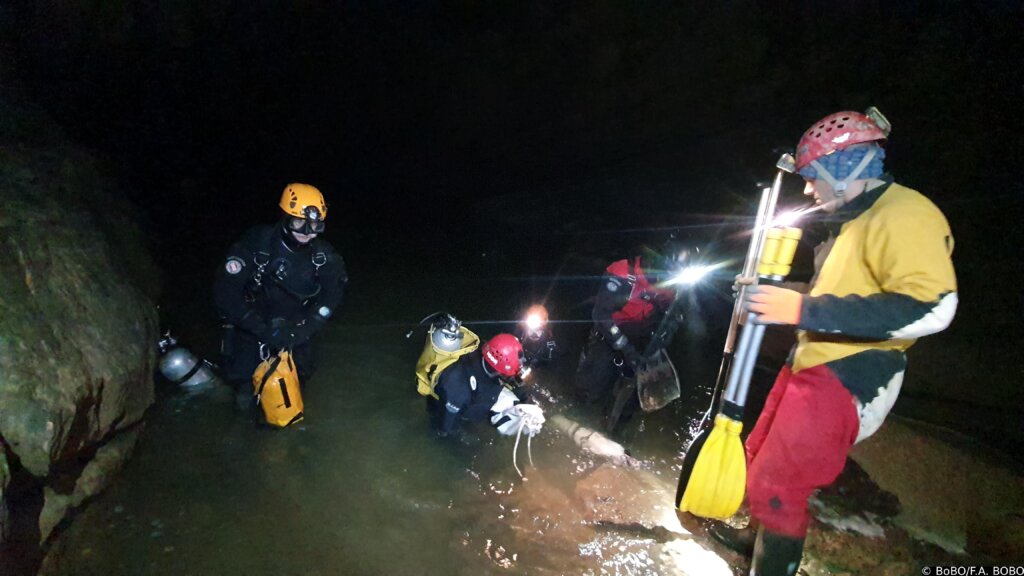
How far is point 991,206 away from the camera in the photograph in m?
6.29

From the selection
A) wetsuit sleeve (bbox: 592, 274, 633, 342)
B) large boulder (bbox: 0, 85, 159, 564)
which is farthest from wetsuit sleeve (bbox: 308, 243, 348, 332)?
wetsuit sleeve (bbox: 592, 274, 633, 342)

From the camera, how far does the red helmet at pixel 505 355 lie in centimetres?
441

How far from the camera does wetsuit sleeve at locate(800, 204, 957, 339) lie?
1.92 metres

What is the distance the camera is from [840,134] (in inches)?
90.0

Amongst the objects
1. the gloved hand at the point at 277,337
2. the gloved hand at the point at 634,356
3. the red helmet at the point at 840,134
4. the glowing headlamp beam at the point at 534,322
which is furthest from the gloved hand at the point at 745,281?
the gloved hand at the point at 277,337

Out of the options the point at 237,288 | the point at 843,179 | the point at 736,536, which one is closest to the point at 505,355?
the point at 736,536

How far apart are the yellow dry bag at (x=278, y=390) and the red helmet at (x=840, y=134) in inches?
170

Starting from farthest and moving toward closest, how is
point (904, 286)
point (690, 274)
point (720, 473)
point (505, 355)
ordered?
point (690, 274)
point (505, 355)
point (720, 473)
point (904, 286)

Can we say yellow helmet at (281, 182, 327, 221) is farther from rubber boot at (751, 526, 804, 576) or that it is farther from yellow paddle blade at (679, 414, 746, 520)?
rubber boot at (751, 526, 804, 576)

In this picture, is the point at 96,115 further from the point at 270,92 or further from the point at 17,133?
the point at 270,92

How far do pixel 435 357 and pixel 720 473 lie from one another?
9.63 feet

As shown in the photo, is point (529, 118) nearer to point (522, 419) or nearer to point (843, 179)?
point (522, 419)

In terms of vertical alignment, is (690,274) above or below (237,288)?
above

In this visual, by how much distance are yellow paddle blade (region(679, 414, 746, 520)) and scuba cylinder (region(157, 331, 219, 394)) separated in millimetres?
4805
